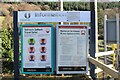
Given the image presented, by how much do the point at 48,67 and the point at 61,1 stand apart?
3.97 meters

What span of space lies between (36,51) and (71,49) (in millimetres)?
912

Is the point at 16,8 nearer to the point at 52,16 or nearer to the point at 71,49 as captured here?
the point at 52,16

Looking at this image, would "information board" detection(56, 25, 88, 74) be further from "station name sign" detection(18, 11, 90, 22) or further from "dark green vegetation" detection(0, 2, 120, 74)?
"dark green vegetation" detection(0, 2, 120, 74)

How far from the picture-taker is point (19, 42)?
7320 mm

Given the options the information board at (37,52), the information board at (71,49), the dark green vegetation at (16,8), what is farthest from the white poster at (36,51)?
the dark green vegetation at (16,8)

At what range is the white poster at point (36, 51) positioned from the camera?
23.6 ft

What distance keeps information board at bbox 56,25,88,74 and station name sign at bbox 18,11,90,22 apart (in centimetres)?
21

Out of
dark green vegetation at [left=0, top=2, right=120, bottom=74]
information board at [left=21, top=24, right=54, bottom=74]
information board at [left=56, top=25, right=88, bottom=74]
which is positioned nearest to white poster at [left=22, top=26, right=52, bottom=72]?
information board at [left=21, top=24, right=54, bottom=74]

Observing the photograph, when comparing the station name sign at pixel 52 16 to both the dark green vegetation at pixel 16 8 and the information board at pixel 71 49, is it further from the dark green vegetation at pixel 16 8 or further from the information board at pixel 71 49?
the dark green vegetation at pixel 16 8

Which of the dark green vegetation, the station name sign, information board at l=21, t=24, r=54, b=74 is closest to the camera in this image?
the station name sign

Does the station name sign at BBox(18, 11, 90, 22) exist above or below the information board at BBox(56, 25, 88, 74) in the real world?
above

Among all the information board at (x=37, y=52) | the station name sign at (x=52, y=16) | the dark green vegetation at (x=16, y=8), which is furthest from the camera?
the dark green vegetation at (x=16, y=8)

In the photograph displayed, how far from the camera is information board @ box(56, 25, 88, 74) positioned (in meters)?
7.19

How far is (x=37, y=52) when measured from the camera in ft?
23.9
